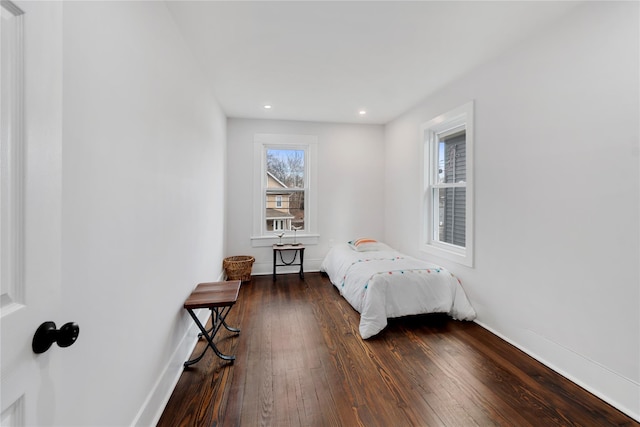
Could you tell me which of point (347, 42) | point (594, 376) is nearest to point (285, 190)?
point (347, 42)

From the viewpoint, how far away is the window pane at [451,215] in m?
3.08

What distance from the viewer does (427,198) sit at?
11.8ft

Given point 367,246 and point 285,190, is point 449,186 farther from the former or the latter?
point 285,190

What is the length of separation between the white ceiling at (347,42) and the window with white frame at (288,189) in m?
1.16

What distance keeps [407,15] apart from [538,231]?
6.23 ft

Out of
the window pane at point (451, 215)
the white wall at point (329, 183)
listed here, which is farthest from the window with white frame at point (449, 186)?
the white wall at point (329, 183)

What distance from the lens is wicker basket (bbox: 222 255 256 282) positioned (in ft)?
12.6

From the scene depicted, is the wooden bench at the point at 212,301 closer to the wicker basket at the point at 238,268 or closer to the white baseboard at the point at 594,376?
the wicker basket at the point at 238,268

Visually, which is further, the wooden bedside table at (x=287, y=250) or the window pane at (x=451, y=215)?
the wooden bedside table at (x=287, y=250)

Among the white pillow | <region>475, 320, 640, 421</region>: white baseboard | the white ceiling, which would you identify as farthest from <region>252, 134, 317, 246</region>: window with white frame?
<region>475, 320, 640, 421</region>: white baseboard

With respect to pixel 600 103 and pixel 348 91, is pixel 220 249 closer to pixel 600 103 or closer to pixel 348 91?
pixel 348 91

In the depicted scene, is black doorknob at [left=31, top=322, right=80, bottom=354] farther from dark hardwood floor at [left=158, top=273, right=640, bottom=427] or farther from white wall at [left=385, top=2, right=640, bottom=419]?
white wall at [left=385, top=2, right=640, bottom=419]

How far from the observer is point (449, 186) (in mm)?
3219

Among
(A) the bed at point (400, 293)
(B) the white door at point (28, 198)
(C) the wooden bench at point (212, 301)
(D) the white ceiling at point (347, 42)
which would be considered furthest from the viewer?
(A) the bed at point (400, 293)
